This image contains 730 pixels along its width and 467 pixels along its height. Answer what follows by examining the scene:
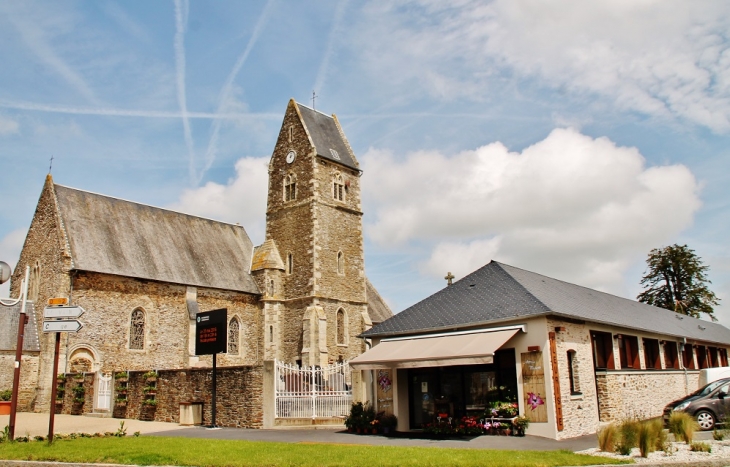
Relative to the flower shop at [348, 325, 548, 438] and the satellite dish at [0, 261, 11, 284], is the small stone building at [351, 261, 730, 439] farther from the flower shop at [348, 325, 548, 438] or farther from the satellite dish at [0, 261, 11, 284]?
the satellite dish at [0, 261, 11, 284]

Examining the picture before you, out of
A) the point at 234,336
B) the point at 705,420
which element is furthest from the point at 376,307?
the point at 705,420

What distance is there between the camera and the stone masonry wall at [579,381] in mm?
17016

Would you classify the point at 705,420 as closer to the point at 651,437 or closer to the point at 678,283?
the point at 651,437

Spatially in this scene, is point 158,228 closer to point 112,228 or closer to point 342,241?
point 112,228

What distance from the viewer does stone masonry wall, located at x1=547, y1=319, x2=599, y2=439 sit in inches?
670

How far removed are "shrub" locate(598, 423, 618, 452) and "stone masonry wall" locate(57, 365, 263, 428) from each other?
1097 centimetres

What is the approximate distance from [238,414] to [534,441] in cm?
984

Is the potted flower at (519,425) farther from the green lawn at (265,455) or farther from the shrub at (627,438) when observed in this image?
the shrub at (627,438)

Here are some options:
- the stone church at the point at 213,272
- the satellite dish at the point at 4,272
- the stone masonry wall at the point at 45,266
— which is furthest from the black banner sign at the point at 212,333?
the stone masonry wall at the point at 45,266

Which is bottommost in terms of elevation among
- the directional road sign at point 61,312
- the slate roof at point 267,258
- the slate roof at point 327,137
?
the directional road sign at point 61,312

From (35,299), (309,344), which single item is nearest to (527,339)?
(309,344)

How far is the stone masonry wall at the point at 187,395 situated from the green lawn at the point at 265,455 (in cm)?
591

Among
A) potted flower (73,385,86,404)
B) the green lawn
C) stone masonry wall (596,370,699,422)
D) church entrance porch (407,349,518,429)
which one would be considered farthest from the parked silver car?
potted flower (73,385,86,404)

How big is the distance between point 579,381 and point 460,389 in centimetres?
351
